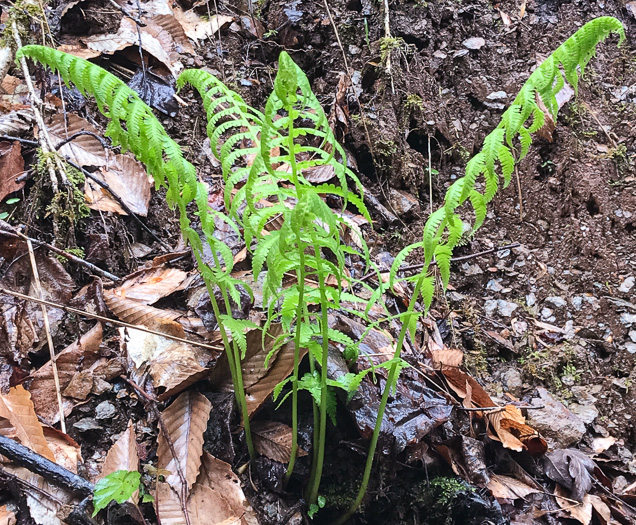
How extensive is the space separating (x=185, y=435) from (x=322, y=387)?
57 cm

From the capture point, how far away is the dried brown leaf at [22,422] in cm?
147

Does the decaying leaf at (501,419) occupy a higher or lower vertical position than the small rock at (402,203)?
lower

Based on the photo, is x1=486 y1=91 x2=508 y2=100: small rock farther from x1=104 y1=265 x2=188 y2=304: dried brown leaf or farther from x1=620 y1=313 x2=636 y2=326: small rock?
x1=104 y1=265 x2=188 y2=304: dried brown leaf

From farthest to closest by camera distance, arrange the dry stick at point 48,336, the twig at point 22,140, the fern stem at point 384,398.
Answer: the twig at point 22,140, the dry stick at point 48,336, the fern stem at point 384,398

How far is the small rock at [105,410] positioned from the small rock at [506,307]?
225cm

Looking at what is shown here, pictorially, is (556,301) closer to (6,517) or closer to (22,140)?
(6,517)

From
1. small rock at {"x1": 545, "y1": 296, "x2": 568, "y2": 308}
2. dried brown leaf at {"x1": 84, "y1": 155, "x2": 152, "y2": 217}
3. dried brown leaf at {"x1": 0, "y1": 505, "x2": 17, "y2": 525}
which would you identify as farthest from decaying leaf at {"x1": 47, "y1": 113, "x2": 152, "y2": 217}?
small rock at {"x1": 545, "y1": 296, "x2": 568, "y2": 308}

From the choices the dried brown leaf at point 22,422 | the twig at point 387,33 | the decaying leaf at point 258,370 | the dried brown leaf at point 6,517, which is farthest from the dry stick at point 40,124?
the twig at point 387,33

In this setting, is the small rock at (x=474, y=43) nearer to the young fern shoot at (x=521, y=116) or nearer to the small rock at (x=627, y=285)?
the small rock at (x=627, y=285)

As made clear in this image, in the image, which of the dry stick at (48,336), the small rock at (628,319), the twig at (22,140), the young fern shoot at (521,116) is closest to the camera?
the young fern shoot at (521,116)

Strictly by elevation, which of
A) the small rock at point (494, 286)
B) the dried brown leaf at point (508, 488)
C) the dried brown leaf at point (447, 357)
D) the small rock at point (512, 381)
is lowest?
the small rock at point (512, 381)

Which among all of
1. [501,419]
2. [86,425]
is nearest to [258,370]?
[86,425]

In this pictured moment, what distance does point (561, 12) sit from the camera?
144 inches

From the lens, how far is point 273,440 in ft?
5.53
